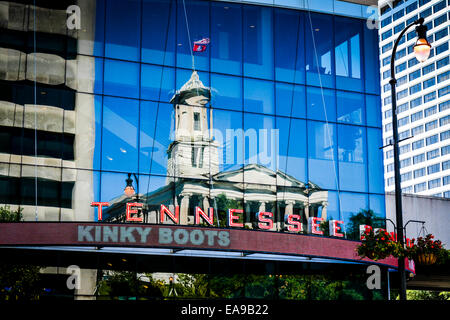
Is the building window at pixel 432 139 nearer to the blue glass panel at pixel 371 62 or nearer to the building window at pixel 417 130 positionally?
the building window at pixel 417 130

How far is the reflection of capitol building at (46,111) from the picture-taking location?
94.7 ft

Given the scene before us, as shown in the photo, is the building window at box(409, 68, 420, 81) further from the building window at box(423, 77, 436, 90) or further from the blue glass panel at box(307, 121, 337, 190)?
the blue glass panel at box(307, 121, 337, 190)

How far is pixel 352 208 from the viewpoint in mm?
34094

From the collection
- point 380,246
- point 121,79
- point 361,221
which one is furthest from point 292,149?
point 380,246

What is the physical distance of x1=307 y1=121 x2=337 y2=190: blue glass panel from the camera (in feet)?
111

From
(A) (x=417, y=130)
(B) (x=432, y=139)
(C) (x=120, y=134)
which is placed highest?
(A) (x=417, y=130)

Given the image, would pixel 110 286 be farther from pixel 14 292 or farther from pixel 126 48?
pixel 126 48

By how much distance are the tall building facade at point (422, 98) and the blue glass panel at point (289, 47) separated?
383 feet

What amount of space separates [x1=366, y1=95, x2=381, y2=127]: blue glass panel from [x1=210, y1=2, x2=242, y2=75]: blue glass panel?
25.7 ft

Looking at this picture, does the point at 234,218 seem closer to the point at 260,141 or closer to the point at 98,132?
the point at 260,141

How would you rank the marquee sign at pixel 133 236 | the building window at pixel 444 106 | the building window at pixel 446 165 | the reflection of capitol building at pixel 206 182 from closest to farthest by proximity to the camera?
the marquee sign at pixel 133 236
the reflection of capitol building at pixel 206 182
the building window at pixel 446 165
the building window at pixel 444 106

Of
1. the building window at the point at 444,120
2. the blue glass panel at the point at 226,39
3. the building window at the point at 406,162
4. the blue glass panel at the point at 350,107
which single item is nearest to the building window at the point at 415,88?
the building window at the point at 444,120

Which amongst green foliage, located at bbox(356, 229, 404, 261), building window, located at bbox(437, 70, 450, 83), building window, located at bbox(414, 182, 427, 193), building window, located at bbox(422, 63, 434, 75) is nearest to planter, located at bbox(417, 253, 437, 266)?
green foliage, located at bbox(356, 229, 404, 261)

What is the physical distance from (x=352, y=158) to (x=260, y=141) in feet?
18.1
